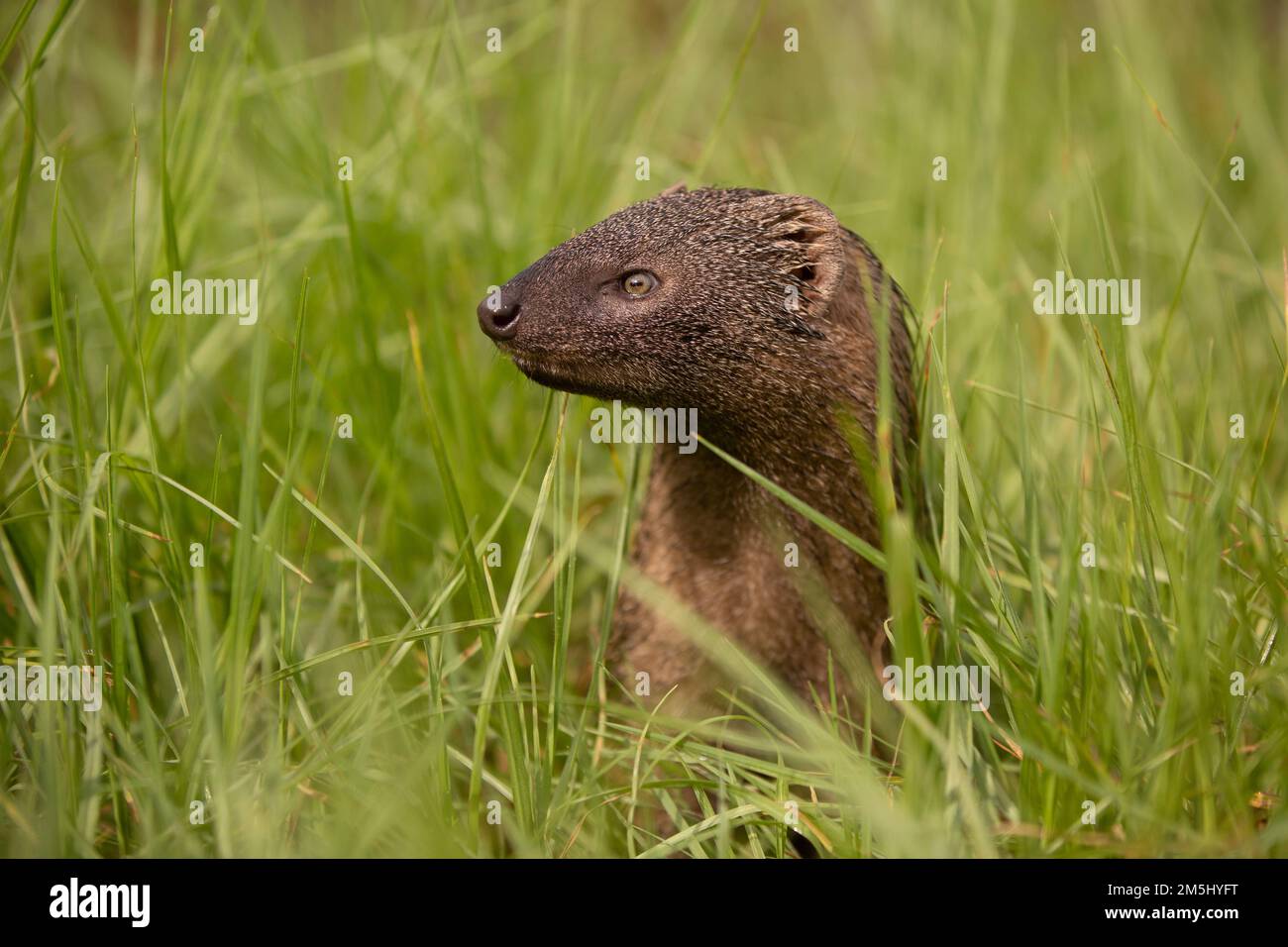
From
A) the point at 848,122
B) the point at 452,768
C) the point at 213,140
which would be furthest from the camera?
the point at 848,122

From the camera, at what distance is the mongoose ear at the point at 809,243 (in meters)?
3.07

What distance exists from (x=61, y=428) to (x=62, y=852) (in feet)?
4.98

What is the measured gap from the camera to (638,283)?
305 centimetres

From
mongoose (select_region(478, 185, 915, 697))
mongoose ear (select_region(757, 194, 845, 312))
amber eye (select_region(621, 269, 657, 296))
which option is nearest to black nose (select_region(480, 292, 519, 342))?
mongoose (select_region(478, 185, 915, 697))

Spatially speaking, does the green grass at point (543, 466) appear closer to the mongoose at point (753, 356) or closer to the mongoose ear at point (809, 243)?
the mongoose at point (753, 356)

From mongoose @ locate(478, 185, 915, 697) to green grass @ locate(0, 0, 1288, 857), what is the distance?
7.9 inches

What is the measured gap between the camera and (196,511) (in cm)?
337

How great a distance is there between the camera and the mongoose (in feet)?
9.82

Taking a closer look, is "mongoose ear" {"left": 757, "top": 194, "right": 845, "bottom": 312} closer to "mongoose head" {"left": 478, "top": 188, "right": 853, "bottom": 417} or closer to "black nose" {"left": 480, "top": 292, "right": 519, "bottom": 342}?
"mongoose head" {"left": 478, "top": 188, "right": 853, "bottom": 417}

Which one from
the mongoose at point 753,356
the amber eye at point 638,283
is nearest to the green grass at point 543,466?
the mongoose at point 753,356

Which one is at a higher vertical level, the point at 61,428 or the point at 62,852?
the point at 61,428
